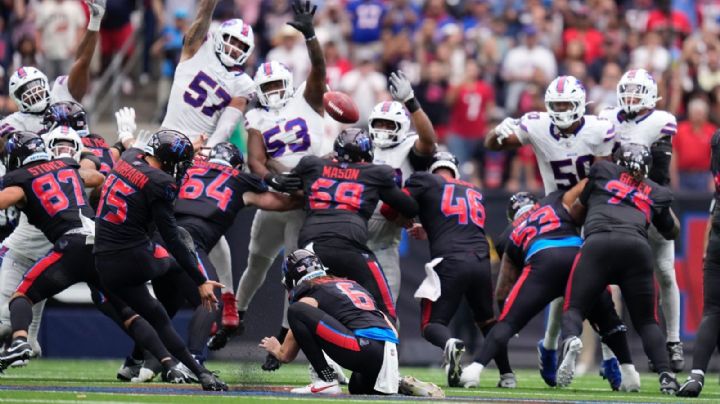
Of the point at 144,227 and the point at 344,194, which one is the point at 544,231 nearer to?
the point at 344,194

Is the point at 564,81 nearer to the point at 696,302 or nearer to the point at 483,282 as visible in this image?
the point at 483,282

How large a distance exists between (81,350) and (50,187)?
4.90 meters

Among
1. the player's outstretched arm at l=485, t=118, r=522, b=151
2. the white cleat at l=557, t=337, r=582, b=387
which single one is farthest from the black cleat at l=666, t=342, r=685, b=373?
the player's outstretched arm at l=485, t=118, r=522, b=151

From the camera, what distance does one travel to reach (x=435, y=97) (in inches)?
699

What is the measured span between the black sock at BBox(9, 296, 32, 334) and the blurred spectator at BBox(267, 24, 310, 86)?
25.5 feet

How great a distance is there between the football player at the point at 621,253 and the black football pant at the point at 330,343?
1719 mm

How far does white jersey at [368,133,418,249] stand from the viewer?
39.8 ft

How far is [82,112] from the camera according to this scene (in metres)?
11.9

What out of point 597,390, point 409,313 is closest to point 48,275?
point 597,390

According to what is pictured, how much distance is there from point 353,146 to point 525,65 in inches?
292

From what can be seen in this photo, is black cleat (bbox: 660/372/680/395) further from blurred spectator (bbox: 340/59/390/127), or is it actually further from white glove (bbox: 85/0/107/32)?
blurred spectator (bbox: 340/59/390/127)

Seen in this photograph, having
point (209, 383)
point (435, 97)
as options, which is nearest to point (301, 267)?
point (209, 383)

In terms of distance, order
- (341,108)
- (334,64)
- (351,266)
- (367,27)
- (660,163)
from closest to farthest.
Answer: (351,266), (660,163), (341,108), (334,64), (367,27)

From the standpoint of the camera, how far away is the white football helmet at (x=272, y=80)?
12.1 metres
